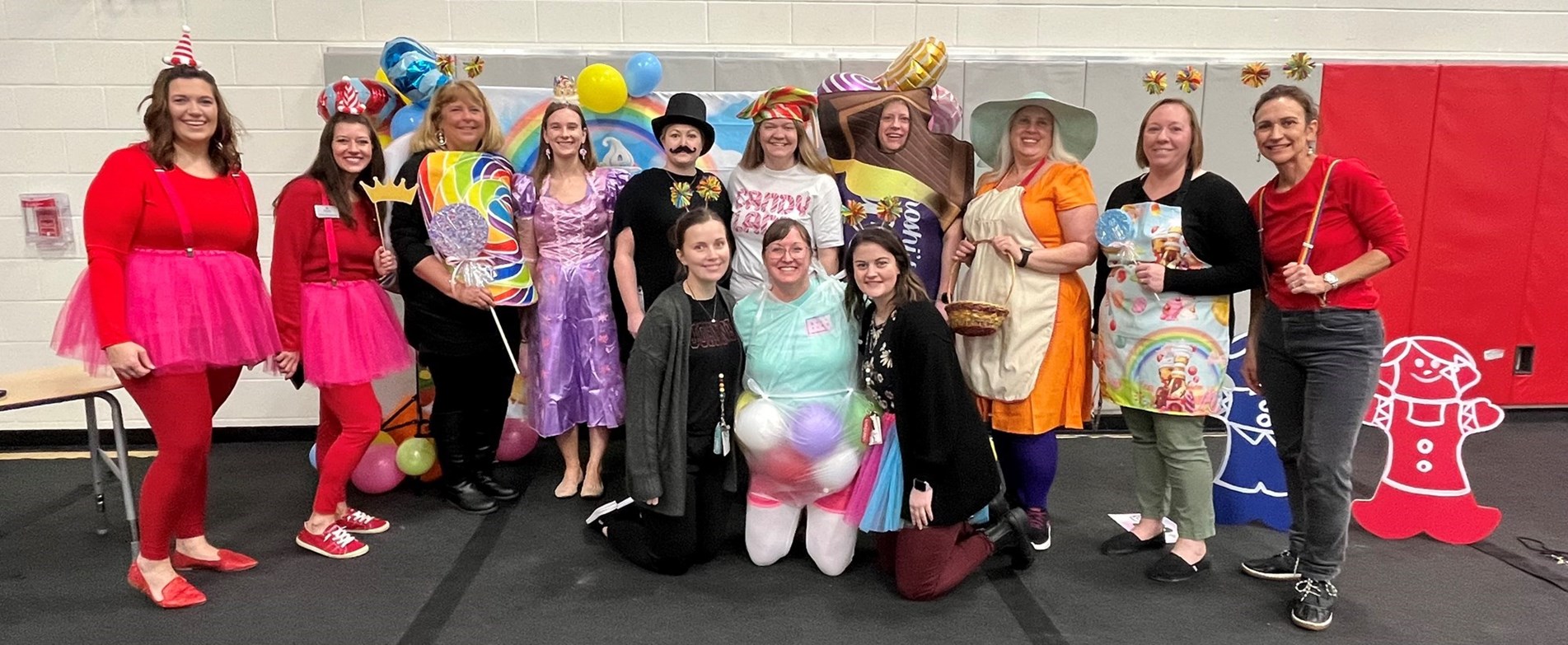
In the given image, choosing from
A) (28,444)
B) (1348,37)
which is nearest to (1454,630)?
(1348,37)

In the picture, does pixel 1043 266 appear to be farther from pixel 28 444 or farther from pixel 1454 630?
pixel 28 444

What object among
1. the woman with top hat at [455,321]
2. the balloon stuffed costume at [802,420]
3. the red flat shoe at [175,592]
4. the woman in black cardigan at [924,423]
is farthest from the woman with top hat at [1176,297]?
the red flat shoe at [175,592]

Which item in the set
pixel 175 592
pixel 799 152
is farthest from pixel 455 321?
pixel 799 152

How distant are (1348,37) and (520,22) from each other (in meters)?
3.98

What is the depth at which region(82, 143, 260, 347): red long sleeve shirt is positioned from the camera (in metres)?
2.15

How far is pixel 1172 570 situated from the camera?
2.51 m

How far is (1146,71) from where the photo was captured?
3.94 m

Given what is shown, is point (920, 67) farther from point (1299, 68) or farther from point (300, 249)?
point (300, 249)

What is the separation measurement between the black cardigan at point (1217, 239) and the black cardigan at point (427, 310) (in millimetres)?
2226

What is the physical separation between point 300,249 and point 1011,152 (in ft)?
7.45

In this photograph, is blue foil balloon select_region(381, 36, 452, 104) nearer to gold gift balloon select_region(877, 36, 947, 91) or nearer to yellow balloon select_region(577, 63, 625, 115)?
yellow balloon select_region(577, 63, 625, 115)

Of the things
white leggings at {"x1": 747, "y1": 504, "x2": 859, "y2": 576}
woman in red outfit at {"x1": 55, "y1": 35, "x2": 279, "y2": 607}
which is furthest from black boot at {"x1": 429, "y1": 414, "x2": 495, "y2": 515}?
white leggings at {"x1": 747, "y1": 504, "x2": 859, "y2": 576}

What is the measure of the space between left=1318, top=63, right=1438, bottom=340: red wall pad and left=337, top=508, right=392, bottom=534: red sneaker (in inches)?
174

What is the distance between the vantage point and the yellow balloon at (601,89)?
339cm
